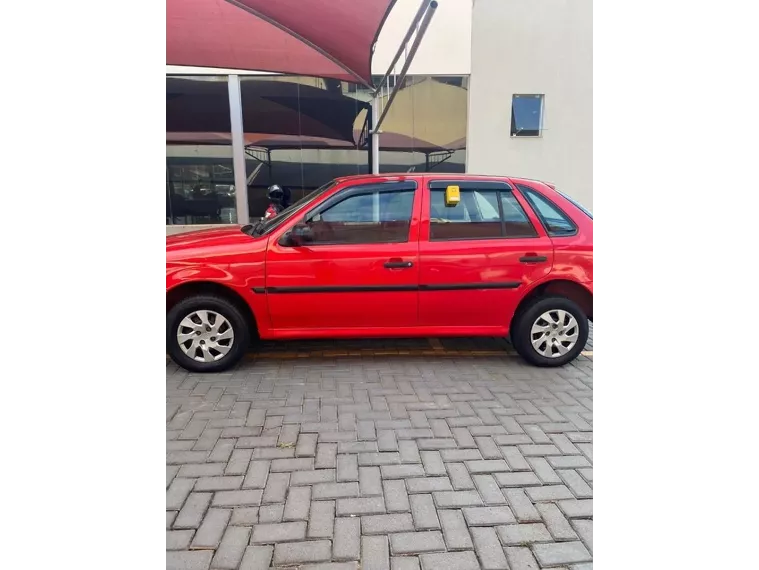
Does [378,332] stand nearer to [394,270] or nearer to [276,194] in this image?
[394,270]

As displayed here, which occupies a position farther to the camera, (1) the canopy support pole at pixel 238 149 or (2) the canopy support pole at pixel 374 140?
(2) the canopy support pole at pixel 374 140

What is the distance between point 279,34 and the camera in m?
6.92

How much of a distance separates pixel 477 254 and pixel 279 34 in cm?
533

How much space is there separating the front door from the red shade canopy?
3228mm

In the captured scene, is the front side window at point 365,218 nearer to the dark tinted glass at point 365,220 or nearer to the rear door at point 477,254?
the dark tinted glass at point 365,220

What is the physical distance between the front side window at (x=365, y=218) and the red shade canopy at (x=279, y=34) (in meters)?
3.15

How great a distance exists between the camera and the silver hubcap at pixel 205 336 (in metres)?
3.77

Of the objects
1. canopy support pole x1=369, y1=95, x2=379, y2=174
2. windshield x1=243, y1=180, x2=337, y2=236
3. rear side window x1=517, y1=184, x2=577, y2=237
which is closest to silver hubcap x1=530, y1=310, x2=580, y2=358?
rear side window x1=517, y1=184, x2=577, y2=237

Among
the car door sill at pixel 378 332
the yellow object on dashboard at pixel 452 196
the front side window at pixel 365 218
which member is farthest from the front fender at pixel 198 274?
the yellow object on dashboard at pixel 452 196

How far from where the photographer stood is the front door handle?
3.79 meters

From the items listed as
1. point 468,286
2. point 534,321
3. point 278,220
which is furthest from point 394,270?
point 534,321

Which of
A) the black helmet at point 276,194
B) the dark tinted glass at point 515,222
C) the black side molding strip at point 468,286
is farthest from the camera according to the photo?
the black helmet at point 276,194
